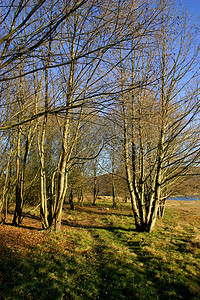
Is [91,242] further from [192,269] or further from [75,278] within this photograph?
[192,269]

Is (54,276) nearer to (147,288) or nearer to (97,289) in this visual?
(97,289)

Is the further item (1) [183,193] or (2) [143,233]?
(1) [183,193]

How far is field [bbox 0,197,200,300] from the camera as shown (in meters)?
3.15

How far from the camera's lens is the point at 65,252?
4.75 meters

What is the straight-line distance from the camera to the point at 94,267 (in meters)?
4.15

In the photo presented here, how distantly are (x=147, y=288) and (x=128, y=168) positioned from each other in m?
4.44

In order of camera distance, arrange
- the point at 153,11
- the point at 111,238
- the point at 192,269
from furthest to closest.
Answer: the point at 111,238 → the point at 192,269 → the point at 153,11

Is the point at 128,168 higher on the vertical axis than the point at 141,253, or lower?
higher

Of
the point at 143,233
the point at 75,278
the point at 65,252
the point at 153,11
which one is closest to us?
the point at 153,11

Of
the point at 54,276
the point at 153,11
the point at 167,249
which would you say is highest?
the point at 153,11

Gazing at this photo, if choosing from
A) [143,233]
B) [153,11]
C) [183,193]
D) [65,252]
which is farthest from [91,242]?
[183,193]

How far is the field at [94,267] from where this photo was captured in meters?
3.15

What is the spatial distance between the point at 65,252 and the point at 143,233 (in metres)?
3.60

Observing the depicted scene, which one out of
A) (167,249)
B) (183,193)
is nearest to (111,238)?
(167,249)
